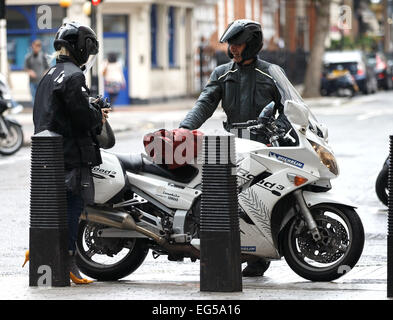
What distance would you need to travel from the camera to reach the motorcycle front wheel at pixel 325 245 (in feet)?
26.4

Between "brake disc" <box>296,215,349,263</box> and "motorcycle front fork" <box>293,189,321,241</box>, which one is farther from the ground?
"motorcycle front fork" <box>293,189,321,241</box>

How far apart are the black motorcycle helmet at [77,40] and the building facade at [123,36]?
25585mm

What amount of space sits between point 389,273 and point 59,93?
95.3 inches

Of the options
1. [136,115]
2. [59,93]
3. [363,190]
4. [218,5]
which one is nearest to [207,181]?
[59,93]

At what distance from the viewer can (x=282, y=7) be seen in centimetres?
6062

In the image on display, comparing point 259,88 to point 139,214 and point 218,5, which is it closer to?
point 139,214

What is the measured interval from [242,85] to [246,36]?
0.38 metres

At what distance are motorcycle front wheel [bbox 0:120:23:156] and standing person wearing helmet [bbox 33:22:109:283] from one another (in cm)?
1184

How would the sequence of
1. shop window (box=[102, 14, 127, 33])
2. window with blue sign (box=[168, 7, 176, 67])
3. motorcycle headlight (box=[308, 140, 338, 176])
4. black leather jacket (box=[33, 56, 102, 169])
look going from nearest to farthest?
black leather jacket (box=[33, 56, 102, 169]) < motorcycle headlight (box=[308, 140, 338, 176]) < shop window (box=[102, 14, 127, 33]) < window with blue sign (box=[168, 7, 176, 67])

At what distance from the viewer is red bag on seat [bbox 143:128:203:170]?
796cm

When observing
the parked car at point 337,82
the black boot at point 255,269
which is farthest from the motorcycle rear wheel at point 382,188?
the parked car at point 337,82

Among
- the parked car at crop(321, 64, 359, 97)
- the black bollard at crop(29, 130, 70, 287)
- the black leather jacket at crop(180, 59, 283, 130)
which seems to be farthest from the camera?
the parked car at crop(321, 64, 359, 97)

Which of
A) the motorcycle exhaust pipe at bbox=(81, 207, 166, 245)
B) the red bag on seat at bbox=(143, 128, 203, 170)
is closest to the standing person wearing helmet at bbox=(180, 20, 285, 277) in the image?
the red bag on seat at bbox=(143, 128, 203, 170)

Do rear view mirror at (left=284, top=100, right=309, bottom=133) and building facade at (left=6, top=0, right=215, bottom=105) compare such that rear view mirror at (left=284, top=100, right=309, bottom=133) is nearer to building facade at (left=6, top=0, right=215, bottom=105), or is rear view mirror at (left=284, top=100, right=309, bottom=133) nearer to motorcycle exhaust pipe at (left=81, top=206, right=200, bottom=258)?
motorcycle exhaust pipe at (left=81, top=206, right=200, bottom=258)
